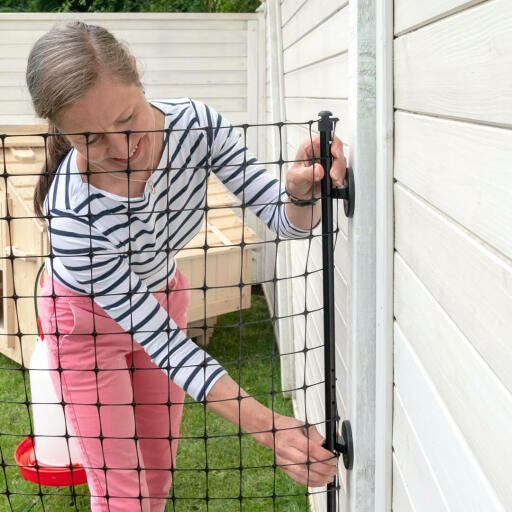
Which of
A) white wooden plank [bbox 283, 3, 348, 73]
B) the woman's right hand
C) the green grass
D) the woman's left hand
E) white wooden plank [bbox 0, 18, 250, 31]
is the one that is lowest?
the green grass

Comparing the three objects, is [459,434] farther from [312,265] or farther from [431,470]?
[312,265]

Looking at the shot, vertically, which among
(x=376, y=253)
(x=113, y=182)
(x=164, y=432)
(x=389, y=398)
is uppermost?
(x=113, y=182)

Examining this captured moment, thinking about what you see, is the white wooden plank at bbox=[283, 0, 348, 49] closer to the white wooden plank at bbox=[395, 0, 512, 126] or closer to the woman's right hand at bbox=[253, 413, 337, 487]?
the white wooden plank at bbox=[395, 0, 512, 126]

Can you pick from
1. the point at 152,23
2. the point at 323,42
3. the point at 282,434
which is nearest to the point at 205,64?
the point at 152,23

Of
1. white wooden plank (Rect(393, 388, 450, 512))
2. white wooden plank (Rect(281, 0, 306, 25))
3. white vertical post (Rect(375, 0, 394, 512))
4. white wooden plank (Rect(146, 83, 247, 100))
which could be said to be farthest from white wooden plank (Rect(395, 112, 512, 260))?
white wooden plank (Rect(146, 83, 247, 100))

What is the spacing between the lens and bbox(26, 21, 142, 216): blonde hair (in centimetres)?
139

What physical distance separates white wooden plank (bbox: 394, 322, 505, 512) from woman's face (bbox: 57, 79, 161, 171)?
68 cm

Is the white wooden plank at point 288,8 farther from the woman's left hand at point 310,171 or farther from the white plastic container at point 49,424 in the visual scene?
the white plastic container at point 49,424

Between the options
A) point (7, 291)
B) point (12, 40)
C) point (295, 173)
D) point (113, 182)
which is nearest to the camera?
point (295, 173)

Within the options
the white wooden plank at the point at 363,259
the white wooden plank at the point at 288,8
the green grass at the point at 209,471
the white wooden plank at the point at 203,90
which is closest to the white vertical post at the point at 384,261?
the white wooden plank at the point at 363,259

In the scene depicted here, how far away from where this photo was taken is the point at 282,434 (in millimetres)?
1485

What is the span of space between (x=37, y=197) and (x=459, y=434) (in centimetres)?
137

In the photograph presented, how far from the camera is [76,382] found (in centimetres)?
179

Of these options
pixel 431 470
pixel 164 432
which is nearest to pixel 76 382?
pixel 164 432
